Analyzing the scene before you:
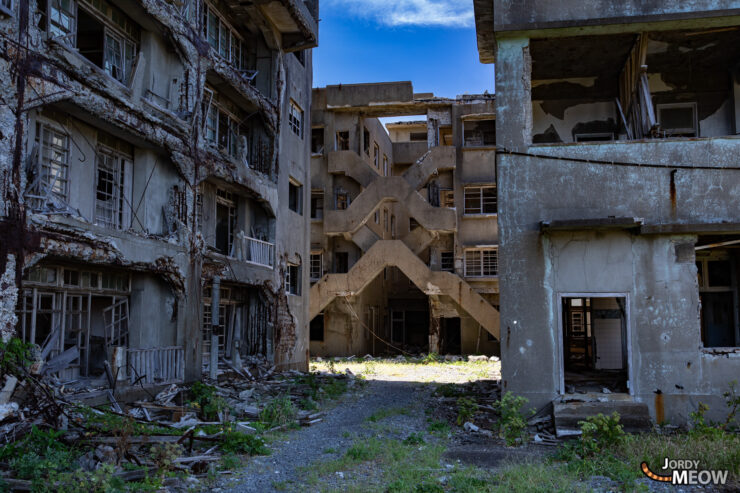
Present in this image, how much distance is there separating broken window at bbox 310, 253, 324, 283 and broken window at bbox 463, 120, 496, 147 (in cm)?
918

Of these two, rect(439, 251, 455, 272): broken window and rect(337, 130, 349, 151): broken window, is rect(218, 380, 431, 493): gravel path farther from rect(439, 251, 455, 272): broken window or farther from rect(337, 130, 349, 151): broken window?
rect(337, 130, 349, 151): broken window

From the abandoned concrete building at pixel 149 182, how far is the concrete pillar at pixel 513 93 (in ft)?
26.1

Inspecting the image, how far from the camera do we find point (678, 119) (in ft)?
50.2

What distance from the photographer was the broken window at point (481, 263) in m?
31.2

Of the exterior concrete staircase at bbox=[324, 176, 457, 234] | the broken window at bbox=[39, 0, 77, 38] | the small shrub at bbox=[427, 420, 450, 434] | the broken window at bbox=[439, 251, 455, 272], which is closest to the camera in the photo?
the small shrub at bbox=[427, 420, 450, 434]

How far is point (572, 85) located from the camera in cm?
1574

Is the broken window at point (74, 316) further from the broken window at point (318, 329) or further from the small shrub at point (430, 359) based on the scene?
the broken window at point (318, 329)

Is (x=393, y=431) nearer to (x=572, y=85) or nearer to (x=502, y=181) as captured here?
(x=502, y=181)

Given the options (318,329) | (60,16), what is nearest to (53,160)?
(60,16)

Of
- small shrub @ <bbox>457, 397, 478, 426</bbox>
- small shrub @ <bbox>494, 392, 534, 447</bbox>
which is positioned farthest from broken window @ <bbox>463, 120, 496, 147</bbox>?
small shrub @ <bbox>494, 392, 534, 447</bbox>

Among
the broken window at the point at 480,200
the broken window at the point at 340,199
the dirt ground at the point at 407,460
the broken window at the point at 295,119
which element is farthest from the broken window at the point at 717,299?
the broken window at the point at 340,199

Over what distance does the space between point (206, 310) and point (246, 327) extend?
250 cm

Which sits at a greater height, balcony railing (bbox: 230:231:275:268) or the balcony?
the balcony

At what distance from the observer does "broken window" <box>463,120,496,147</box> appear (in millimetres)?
32500
